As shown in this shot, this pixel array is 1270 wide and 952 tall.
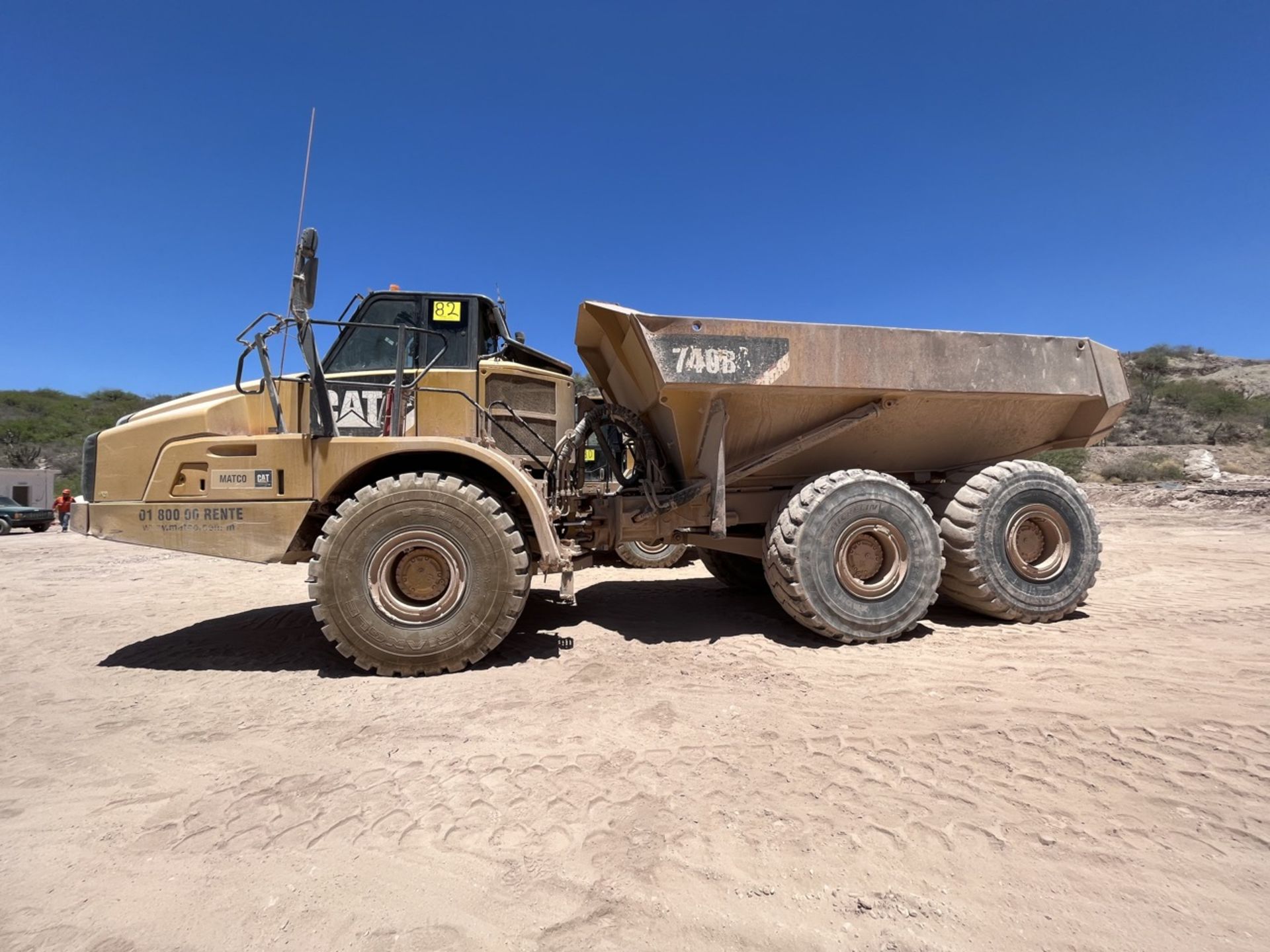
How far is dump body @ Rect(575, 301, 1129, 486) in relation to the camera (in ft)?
14.2

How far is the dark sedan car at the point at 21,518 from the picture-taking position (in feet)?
56.0

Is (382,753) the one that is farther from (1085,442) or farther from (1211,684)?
(1085,442)

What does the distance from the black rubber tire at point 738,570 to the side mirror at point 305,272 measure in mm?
4250

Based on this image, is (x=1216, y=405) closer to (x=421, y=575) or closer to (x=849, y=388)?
(x=849, y=388)

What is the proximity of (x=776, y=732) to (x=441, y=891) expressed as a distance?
1604 mm

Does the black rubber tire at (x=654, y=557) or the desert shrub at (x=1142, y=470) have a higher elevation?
the desert shrub at (x=1142, y=470)

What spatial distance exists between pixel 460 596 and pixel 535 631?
113 centimetres

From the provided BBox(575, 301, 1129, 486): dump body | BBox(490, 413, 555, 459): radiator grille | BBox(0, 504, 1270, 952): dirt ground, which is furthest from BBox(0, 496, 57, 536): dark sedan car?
BBox(575, 301, 1129, 486): dump body

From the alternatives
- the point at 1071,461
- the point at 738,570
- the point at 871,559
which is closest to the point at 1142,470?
the point at 1071,461

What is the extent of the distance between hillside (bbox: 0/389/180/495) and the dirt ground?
28551 mm

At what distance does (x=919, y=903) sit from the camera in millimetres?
1730

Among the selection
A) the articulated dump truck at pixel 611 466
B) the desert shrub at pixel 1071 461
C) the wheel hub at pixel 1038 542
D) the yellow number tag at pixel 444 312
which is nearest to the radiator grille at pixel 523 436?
the articulated dump truck at pixel 611 466

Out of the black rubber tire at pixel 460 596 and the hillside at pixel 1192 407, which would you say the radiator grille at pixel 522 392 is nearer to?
the black rubber tire at pixel 460 596

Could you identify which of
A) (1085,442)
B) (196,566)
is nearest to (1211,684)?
(1085,442)
